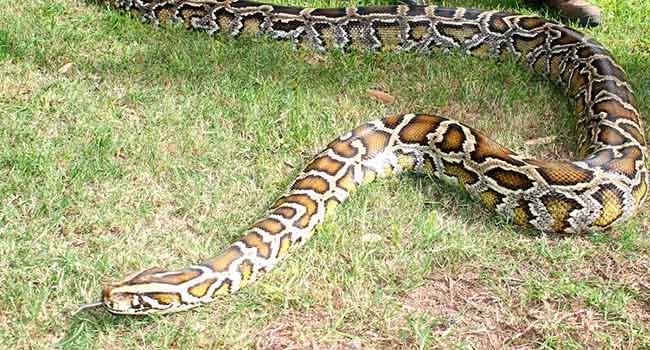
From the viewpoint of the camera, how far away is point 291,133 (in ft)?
25.9

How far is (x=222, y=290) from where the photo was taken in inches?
228

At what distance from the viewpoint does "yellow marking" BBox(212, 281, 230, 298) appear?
5.75 metres

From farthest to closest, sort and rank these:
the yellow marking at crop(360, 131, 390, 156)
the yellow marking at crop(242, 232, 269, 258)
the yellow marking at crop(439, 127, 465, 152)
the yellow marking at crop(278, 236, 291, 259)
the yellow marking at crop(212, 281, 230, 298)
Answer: the yellow marking at crop(360, 131, 390, 156)
the yellow marking at crop(439, 127, 465, 152)
the yellow marking at crop(278, 236, 291, 259)
the yellow marking at crop(242, 232, 269, 258)
the yellow marking at crop(212, 281, 230, 298)

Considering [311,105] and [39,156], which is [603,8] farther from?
[39,156]

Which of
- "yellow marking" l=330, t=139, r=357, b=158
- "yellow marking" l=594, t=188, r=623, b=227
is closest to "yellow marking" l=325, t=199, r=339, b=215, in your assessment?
"yellow marking" l=330, t=139, r=357, b=158

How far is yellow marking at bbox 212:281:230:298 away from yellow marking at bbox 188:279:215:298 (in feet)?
0.29

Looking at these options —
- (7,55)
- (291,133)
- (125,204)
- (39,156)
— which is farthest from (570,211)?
(7,55)

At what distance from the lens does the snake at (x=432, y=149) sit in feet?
19.6

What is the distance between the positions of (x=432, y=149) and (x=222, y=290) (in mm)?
2739

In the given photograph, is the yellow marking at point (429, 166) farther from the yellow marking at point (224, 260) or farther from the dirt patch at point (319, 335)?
the yellow marking at point (224, 260)

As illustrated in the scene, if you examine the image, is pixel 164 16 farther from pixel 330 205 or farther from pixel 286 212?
pixel 286 212

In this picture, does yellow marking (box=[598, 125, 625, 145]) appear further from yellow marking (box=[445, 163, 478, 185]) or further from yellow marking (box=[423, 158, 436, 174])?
yellow marking (box=[423, 158, 436, 174])

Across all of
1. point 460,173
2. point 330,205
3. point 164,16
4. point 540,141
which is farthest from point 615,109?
point 164,16

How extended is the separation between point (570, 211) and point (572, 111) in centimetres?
237
